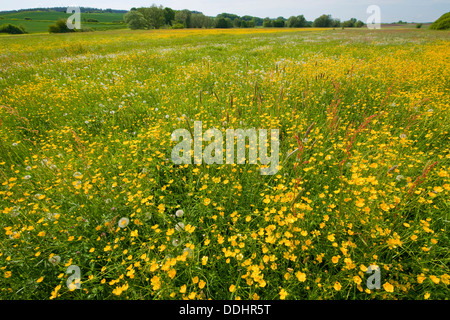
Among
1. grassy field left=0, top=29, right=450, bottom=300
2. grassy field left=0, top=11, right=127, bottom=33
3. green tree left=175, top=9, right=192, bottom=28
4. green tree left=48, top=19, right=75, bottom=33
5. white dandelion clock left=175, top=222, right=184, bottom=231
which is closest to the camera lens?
grassy field left=0, top=29, right=450, bottom=300

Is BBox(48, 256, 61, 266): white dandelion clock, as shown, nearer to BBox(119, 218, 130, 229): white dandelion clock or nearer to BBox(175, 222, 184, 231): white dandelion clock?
BBox(119, 218, 130, 229): white dandelion clock

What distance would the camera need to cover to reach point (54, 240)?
90.1 inches

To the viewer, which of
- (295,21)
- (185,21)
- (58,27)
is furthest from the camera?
(295,21)

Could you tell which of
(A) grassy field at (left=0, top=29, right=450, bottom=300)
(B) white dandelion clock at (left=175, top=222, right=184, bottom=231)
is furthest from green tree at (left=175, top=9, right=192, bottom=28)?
(B) white dandelion clock at (left=175, top=222, right=184, bottom=231)

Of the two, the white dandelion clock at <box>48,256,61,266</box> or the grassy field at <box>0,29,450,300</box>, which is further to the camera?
the white dandelion clock at <box>48,256,61,266</box>

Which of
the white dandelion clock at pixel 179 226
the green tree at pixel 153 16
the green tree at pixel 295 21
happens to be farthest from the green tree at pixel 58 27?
the green tree at pixel 295 21

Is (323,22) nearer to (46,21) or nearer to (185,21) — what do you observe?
(185,21)

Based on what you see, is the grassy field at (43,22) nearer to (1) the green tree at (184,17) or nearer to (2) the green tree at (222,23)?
(1) the green tree at (184,17)

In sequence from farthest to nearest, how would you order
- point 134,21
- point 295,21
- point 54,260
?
point 295,21, point 134,21, point 54,260

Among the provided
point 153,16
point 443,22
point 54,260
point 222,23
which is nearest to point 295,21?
point 222,23

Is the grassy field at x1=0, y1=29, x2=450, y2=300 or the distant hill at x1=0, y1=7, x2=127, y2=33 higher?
the distant hill at x1=0, y1=7, x2=127, y2=33

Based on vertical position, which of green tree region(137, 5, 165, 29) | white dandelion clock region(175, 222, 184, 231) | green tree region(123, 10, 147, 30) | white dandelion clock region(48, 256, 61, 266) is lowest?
white dandelion clock region(48, 256, 61, 266)

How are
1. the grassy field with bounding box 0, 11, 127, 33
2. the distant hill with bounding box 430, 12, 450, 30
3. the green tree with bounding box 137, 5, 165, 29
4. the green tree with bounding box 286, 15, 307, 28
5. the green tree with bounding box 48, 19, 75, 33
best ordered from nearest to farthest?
the distant hill with bounding box 430, 12, 450, 30
the green tree with bounding box 48, 19, 75, 33
the grassy field with bounding box 0, 11, 127, 33
the green tree with bounding box 137, 5, 165, 29
the green tree with bounding box 286, 15, 307, 28
